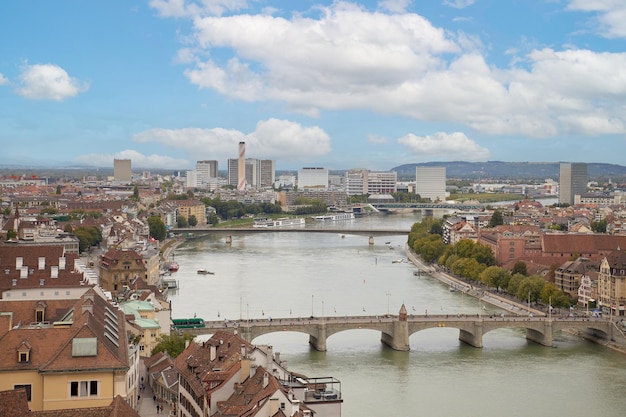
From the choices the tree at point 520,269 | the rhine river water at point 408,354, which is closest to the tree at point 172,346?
the rhine river water at point 408,354

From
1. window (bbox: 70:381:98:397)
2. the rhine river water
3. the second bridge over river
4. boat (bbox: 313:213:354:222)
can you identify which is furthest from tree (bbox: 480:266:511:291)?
boat (bbox: 313:213:354:222)

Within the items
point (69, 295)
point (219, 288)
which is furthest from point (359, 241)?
point (69, 295)

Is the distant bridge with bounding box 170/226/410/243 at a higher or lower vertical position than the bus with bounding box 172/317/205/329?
higher

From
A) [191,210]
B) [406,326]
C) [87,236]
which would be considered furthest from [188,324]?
[191,210]

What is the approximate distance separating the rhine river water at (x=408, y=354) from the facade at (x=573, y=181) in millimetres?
87855

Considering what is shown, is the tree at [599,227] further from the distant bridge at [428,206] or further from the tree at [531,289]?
the distant bridge at [428,206]

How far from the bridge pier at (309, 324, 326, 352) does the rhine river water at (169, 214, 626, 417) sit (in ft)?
0.83

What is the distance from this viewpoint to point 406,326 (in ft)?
108

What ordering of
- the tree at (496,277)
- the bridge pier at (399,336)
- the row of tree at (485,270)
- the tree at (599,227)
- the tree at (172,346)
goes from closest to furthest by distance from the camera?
the tree at (172,346) < the bridge pier at (399,336) < the row of tree at (485,270) < the tree at (496,277) < the tree at (599,227)

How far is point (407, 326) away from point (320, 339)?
2.93 metres

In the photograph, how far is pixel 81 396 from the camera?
45.9 feet

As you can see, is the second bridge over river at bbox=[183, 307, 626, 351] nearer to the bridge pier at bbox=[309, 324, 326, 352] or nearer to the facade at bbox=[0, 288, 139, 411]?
the bridge pier at bbox=[309, 324, 326, 352]

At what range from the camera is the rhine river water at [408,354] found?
25625mm

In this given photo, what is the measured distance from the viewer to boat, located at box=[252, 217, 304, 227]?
102 m
